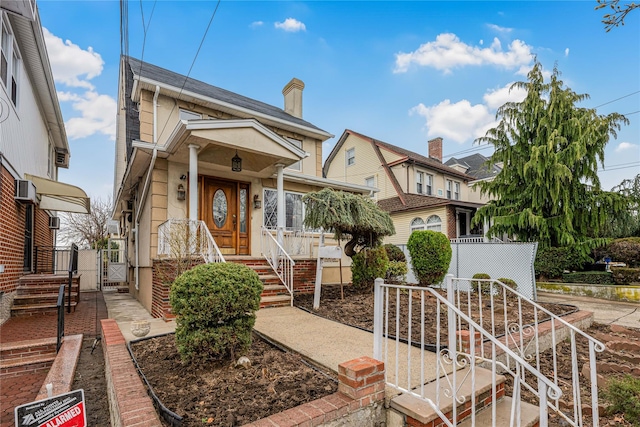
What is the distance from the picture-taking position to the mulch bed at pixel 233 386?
7.97 ft

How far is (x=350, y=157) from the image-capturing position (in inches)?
822

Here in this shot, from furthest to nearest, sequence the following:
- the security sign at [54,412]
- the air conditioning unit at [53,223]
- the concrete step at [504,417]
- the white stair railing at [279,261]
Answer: the air conditioning unit at [53,223] < the white stair railing at [279,261] < the concrete step at [504,417] < the security sign at [54,412]

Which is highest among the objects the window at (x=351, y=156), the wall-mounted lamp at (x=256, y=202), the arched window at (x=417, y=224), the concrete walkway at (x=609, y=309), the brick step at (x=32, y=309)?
the window at (x=351, y=156)

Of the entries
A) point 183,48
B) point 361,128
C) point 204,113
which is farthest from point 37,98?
point 361,128

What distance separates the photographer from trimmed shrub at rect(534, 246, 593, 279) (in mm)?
10805

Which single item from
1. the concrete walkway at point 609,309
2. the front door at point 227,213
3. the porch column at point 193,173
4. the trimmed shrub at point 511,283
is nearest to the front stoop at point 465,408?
the concrete walkway at point 609,309

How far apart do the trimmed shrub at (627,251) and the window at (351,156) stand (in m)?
13.4

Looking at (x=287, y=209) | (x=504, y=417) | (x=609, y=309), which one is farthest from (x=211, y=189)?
(x=609, y=309)

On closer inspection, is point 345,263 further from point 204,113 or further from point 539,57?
point 539,57

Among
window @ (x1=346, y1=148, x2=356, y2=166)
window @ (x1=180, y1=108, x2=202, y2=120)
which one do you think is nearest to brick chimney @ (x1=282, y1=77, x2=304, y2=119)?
window @ (x1=180, y1=108, x2=202, y2=120)

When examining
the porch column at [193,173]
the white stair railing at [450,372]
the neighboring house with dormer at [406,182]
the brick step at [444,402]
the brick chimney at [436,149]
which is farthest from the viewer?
the brick chimney at [436,149]

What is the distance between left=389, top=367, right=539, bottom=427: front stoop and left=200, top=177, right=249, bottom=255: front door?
646cm

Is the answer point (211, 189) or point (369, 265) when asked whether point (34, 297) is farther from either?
point (369, 265)

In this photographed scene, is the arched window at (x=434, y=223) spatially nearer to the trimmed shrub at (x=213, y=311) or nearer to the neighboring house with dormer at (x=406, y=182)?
the neighboring house with dormer at (x=406, y=182)
